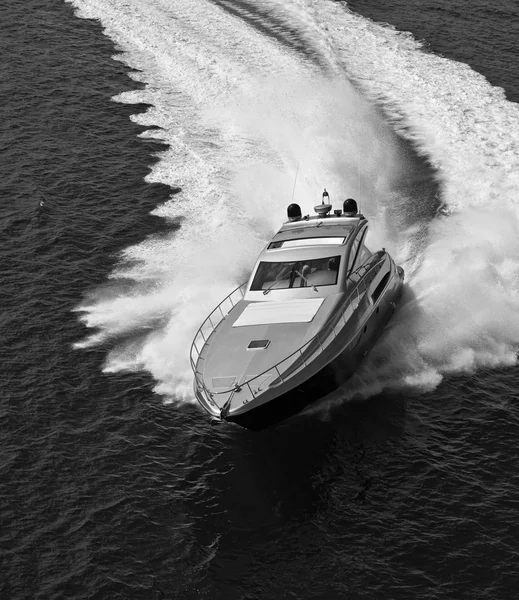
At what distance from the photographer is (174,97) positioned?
44.5m

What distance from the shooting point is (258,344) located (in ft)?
84.2

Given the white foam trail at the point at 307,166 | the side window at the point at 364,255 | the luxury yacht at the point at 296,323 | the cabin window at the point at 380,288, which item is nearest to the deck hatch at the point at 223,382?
the luxury yacht at the point at 296,323

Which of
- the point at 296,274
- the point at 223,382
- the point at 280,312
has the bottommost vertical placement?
the point at 223,382

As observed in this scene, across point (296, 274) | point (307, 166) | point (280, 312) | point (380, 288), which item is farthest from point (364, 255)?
point (307, 166)

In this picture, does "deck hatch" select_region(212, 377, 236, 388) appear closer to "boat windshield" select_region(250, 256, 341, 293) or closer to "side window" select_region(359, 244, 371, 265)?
"boat windshield" select_region(250, 256, 341, 293)

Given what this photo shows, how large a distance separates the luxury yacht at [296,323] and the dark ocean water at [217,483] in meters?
1.70

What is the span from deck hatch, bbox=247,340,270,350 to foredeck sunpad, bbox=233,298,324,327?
83 cm

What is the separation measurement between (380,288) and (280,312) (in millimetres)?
3970

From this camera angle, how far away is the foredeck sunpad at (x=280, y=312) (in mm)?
26366

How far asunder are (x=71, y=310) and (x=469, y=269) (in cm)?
1333

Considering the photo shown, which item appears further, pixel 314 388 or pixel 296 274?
pixel 296 274

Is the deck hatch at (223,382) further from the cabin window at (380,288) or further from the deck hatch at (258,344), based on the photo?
the cabin window at (380,288)

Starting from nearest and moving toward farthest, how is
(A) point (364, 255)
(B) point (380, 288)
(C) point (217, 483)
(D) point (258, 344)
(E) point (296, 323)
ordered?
(C) point (217, 483), (D) point (258, 344), (E) point (296, 323), (B) point (380, 288), (A) point (364, 255)

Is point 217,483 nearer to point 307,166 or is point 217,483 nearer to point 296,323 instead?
→ point 296,323
